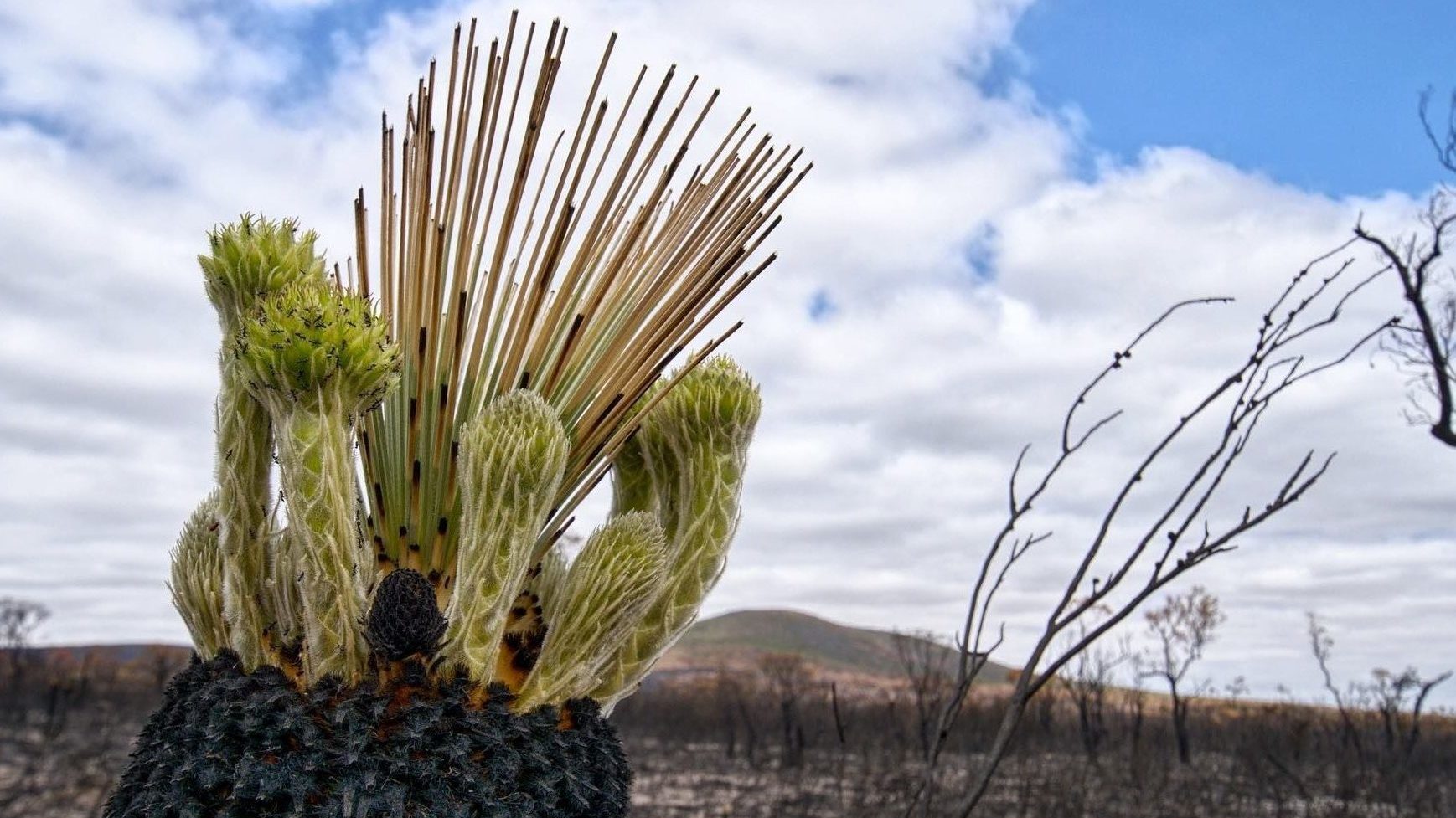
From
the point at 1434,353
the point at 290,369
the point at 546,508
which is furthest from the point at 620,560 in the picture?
the point at 1434,353

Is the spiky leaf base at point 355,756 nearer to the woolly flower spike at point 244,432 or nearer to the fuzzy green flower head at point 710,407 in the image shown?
the woolly flower spike at point 244,432

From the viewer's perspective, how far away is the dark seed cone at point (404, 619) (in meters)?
1.62

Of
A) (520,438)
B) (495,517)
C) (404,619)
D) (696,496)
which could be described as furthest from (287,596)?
(696,496)

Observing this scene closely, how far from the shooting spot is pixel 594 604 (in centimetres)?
183

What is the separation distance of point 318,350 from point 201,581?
649 mm

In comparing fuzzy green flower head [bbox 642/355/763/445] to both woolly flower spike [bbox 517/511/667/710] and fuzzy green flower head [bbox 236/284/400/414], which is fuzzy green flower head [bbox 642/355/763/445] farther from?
fuzzy green flower head [bbox 236/284/400/414]

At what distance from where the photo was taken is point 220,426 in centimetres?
190

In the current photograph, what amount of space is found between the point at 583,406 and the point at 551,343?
13cm

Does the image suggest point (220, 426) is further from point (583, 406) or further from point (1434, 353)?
point (1434, 353)

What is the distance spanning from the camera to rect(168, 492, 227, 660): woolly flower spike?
1.93 metres

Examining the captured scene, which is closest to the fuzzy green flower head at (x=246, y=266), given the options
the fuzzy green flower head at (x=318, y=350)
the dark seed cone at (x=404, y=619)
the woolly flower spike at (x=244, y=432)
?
the woolly flower spike at (x=244, y=432)

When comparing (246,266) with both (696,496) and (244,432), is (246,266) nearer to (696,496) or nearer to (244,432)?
(244,432)

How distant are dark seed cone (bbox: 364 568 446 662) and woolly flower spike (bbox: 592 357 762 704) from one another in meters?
0.46

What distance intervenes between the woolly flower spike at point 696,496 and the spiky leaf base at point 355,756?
12.1 inches
